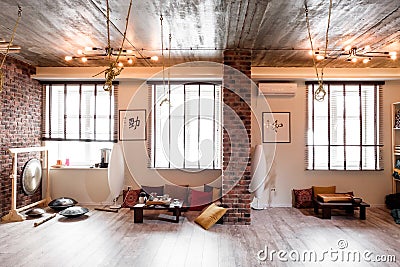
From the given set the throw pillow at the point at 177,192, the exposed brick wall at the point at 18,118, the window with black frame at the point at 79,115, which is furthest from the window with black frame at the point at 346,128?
the exposed brick wall at the point at 18,118

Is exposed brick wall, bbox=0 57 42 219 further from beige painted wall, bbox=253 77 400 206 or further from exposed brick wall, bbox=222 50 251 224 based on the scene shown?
beige painted wall, bbox=253 77 400 206

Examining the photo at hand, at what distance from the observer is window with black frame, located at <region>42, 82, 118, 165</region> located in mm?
7453

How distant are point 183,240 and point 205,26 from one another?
2.75m

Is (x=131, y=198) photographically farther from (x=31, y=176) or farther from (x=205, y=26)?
(x=205, y=26)

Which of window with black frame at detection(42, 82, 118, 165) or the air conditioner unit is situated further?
window with black frame at detection(42, 82, 118, 165)

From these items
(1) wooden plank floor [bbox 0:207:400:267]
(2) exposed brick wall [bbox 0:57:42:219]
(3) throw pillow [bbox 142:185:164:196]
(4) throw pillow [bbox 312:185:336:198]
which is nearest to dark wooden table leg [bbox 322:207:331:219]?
(1) wooden plank floor [bbox 0:207:400:267]

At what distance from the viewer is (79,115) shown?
7469mm

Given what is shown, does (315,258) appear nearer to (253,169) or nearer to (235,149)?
(235,149)

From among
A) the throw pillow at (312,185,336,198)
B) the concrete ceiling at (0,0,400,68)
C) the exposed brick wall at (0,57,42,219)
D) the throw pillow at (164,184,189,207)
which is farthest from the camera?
the throw pillow at (312,185,336,198)

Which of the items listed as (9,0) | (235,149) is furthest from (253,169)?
(9,0)

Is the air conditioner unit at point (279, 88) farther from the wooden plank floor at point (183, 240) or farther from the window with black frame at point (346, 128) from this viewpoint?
the wooden plank floor at point (183, 240)

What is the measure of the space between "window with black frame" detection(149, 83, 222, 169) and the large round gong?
2141mm

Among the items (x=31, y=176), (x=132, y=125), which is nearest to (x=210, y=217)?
(x=132, y=125)

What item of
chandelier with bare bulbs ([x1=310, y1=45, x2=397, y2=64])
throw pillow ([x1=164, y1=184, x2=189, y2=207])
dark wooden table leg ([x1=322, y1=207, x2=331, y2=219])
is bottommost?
dark wooden table leg ([x1=322, y1=207, x2=331, y2=219])
